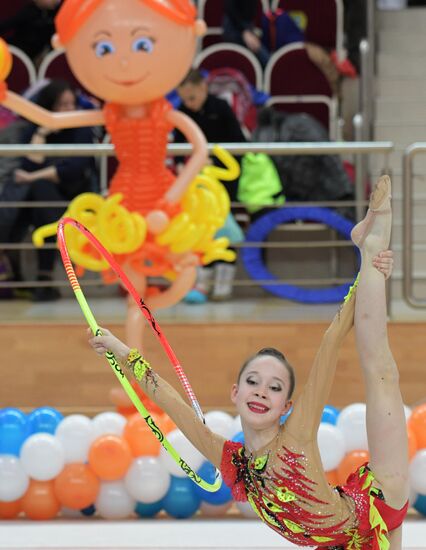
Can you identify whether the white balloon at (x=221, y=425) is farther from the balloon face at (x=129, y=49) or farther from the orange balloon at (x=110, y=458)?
the balloon face at (x=129, y=49)

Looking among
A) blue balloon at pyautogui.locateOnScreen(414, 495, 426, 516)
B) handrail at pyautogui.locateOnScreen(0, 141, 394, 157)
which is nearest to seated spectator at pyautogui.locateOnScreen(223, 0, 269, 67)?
handrail at pyautogui.locateOnScreen(0, 141, 394, 157)

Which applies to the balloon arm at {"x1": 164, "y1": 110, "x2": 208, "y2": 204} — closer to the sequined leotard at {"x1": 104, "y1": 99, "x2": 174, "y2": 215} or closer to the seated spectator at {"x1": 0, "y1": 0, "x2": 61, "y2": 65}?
the sequined leotard at {"x1": 104, "y1": 99, "x2": 174, "y2": 215}

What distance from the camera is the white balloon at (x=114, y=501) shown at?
3729mm

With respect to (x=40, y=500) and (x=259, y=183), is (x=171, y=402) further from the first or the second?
(x=259, y=183)

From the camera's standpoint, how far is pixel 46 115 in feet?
13.8

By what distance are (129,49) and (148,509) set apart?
163 cm

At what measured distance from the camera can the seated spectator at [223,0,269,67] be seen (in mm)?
6211

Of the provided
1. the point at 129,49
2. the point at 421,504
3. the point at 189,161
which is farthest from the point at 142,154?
the point at 421,504

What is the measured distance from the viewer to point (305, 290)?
5.41 meters

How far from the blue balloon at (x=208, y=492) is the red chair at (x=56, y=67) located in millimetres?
3026

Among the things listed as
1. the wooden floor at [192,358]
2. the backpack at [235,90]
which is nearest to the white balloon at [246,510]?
the wooden floor at [192,358]

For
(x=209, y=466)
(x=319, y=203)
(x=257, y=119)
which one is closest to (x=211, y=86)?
(x=257, y=119)

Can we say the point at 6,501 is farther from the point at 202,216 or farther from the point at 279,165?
the point at 279,165

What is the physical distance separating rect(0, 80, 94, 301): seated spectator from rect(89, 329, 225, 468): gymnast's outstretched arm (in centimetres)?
272
